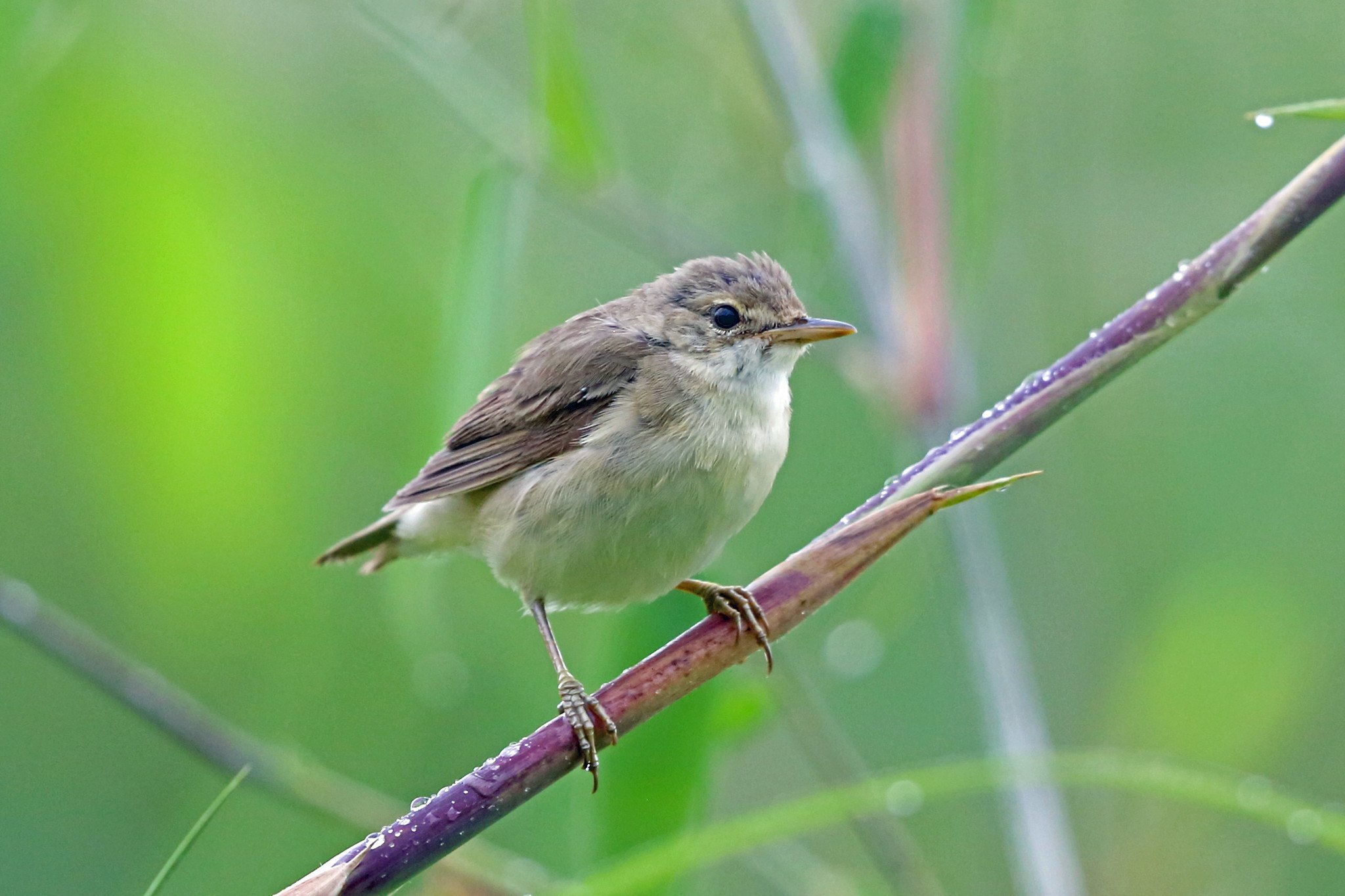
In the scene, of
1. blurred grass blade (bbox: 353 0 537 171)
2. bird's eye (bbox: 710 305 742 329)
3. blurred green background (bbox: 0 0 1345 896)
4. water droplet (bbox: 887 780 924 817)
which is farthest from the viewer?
bird's eye (bbox: 710 305 742 329)

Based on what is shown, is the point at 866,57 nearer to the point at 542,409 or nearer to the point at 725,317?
the point at 725,317

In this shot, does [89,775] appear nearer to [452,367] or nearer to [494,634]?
[494,634]

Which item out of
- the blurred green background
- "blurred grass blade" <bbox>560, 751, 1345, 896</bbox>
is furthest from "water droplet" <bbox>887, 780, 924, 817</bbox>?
the blurred green background

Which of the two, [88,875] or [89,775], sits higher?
[89,775]

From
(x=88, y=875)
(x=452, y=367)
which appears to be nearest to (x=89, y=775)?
(x=88, y=875)

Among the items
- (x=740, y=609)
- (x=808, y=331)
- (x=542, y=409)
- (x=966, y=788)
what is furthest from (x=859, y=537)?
(x=542, y=409)

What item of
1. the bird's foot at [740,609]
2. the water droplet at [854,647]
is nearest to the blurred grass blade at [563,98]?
the bird's foot at [740,609]

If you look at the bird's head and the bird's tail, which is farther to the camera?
the bird's tail

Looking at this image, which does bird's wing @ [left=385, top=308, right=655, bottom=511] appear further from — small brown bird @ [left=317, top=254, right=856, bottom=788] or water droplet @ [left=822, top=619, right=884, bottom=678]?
water droplet @ [left=822, top=619, right=884, bottom=678]
